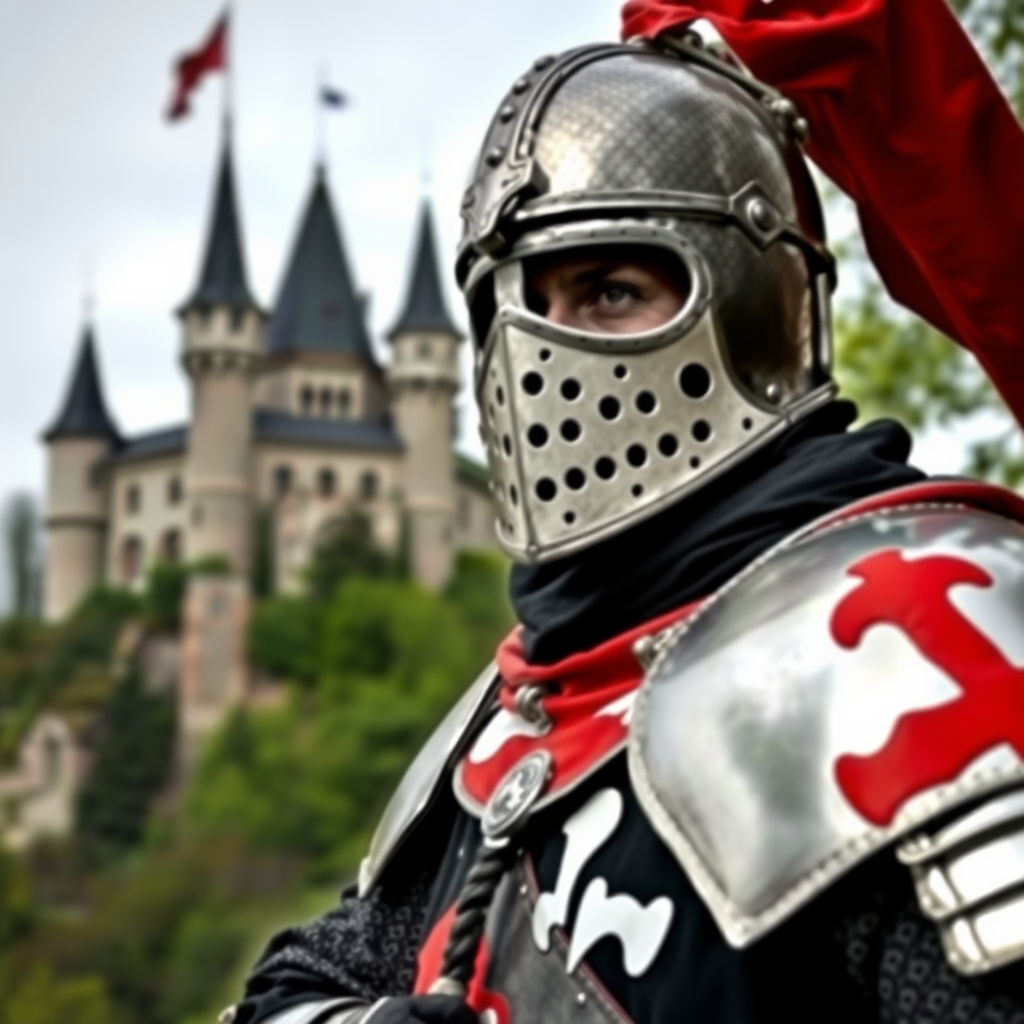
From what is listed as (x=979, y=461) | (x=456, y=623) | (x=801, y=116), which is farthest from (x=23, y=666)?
(x=801, y=116)

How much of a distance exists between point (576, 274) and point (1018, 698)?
71 centimetres

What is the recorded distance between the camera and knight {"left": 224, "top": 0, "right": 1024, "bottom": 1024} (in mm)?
2236

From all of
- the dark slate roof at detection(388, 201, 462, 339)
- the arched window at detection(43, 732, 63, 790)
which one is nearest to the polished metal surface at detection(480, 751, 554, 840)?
the arched window at detection(43, 732, 63, 790)

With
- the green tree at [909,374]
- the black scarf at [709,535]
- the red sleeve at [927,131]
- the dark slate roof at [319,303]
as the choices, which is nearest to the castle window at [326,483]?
the dark slate roof at [319,303]

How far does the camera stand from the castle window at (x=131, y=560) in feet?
252

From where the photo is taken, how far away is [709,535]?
99.9 inches

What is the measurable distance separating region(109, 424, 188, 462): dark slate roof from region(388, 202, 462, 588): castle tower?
21.8ft

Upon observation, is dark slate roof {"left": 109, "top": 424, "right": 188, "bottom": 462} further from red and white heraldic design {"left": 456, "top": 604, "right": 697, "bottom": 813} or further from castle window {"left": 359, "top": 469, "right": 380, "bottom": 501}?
red and white heraldic design {"left": 456, "top": 604, "right": 697, "bottom": 813}

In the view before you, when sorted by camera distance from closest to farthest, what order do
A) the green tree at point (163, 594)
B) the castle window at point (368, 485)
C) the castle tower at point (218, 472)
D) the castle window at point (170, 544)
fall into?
the castle tower at point (218, 472) < the green tree at point (163, 594) < the castle window at point (368, 485) < the castle window at point (170, 544)

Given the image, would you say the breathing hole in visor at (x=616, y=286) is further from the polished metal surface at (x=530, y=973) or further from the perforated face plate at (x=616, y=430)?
the polished metal surface at (x=530, y=973)

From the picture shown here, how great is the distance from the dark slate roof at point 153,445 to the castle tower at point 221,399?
6.86 feet

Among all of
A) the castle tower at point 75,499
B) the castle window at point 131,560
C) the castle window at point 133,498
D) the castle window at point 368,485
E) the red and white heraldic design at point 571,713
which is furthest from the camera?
the castle tower at point 75,499

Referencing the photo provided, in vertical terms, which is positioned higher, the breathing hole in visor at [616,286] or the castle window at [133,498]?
the castle window at [133,498]

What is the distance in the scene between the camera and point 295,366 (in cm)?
7938
